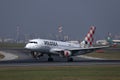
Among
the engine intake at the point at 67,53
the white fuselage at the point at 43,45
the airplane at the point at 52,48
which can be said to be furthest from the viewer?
the engine intake at the point at 67,53

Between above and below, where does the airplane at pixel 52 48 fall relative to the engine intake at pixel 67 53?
above

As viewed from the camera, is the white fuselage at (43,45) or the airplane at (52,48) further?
the airplane at (52,48)

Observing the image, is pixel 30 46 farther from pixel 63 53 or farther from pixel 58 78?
pixel 58 78

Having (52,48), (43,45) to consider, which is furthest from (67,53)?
(43,45)

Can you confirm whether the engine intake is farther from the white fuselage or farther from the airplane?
the white fuselage

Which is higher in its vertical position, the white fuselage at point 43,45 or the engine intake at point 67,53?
the white fuselage at point 43,45

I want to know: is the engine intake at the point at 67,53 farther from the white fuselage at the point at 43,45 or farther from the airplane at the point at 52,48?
the white fuselage at the point at 43,45

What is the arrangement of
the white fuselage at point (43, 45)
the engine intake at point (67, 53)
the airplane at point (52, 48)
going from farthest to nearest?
the engine intake at point (67, 53) → the airplane at point (52, 48) → the white fuselage at point (43, 45)

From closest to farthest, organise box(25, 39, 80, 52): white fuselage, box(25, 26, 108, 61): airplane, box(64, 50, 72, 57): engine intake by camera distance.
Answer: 1. box(25, 39, 80, 52): white fuselage
2. box(25, 26, 108, 61): airplane
3. box(64, 50, 72, 57): engine intake

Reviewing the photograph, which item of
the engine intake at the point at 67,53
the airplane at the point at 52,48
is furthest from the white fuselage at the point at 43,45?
the engine intake at the point at 67,53

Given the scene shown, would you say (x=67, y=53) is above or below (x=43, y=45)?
below

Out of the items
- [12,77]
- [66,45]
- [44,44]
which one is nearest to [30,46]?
[44,44]

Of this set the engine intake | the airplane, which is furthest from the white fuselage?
the engine intake

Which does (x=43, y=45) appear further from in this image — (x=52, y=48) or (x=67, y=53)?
(x=67, y=53)
